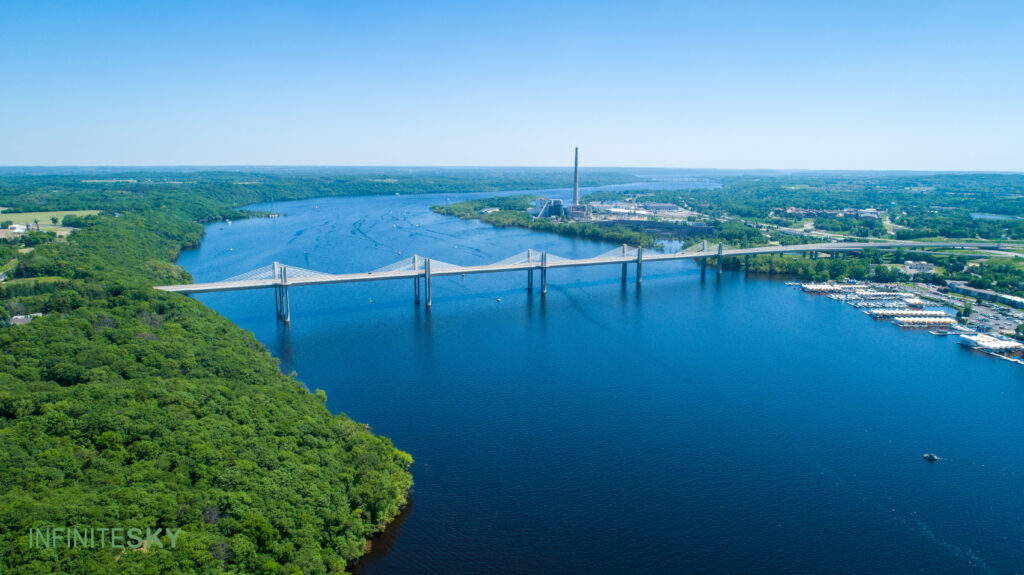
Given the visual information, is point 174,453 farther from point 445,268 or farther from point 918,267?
point 918,267

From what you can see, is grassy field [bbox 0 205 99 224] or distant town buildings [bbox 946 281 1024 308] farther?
grassy field [bbox 0 205 99 224]

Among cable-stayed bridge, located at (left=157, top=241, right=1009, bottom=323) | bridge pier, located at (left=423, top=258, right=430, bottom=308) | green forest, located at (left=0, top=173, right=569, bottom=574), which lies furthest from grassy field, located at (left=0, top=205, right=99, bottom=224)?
green forest, located at (left=0, top=173, right=569, bottom=574)

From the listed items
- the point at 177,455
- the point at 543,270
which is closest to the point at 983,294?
the point at 543,270

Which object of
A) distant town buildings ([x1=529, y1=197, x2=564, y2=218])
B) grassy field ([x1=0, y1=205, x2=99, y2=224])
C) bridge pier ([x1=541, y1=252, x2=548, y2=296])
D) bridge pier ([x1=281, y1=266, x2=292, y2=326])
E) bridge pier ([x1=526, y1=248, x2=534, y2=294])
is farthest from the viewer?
distant town buildings ([x1=529, y1=197, x2=564, y2=218])

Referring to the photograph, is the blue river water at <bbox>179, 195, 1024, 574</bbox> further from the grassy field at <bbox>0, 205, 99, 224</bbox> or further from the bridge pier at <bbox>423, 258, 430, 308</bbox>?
the grassy field at <bbox>0, 205, 99, 224</bbox>

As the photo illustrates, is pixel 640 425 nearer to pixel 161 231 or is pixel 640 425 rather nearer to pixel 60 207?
pixel 161 231

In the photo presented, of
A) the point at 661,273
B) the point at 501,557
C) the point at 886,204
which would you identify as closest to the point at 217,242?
the point at 661,273
